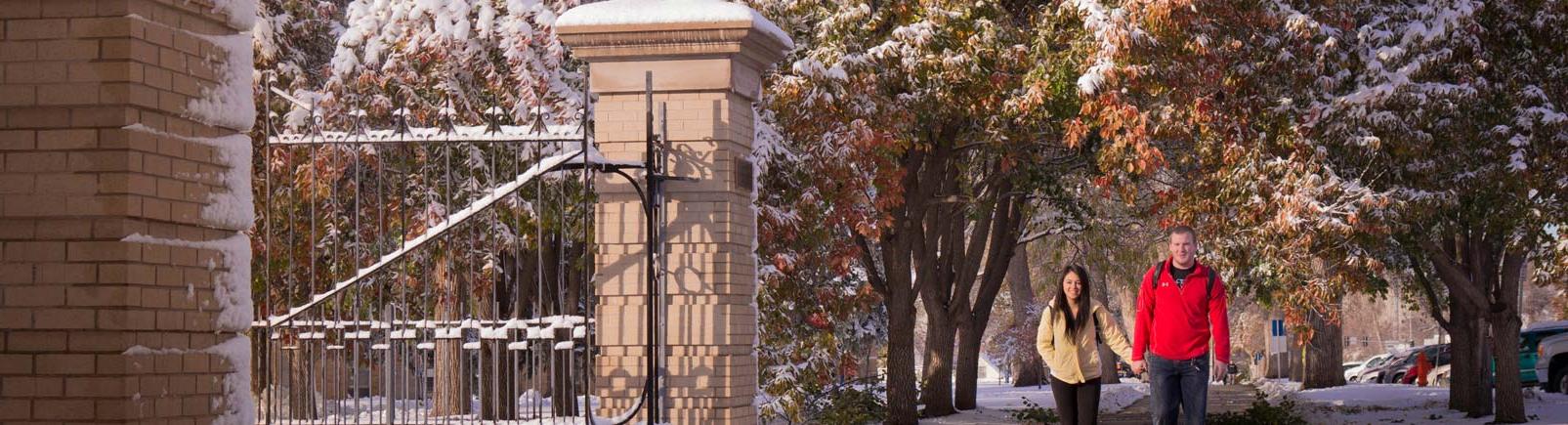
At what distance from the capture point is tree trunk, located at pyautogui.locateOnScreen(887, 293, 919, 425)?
22047 mm

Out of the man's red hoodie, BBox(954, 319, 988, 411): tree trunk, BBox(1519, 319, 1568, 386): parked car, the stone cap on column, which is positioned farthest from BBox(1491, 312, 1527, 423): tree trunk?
the stone cap on column

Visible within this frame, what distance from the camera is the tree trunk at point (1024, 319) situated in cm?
3994

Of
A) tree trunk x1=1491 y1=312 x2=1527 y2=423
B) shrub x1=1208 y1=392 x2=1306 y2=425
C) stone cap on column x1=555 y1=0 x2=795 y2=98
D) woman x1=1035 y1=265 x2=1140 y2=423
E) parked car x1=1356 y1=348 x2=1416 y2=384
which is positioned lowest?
parked car x1=1356 y1=348 x2=1416 y2=384

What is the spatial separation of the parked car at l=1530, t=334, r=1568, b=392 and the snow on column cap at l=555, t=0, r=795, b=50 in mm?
24840

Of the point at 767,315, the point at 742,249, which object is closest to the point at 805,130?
the point at 767,315

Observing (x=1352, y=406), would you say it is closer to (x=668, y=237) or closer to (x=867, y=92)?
(x=867, y=92)

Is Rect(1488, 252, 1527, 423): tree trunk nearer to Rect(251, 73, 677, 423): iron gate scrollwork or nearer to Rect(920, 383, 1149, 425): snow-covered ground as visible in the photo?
Rect(920, 383, 1149, 425): snow-covered ground

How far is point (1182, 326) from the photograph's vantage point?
8.88 m

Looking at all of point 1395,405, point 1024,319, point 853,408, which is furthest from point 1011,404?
point 1024,319

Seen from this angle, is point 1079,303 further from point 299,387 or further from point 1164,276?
point 299,387

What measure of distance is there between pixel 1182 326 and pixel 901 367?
43.7 feet

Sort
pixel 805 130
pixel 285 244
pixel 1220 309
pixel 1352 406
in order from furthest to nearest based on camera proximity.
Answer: pixel 1352 406 < pixel 285 244 < pixel 805 130 < pixel 1220 309

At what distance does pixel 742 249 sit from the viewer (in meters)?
9.27

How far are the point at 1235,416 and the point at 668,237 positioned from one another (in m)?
14.2
